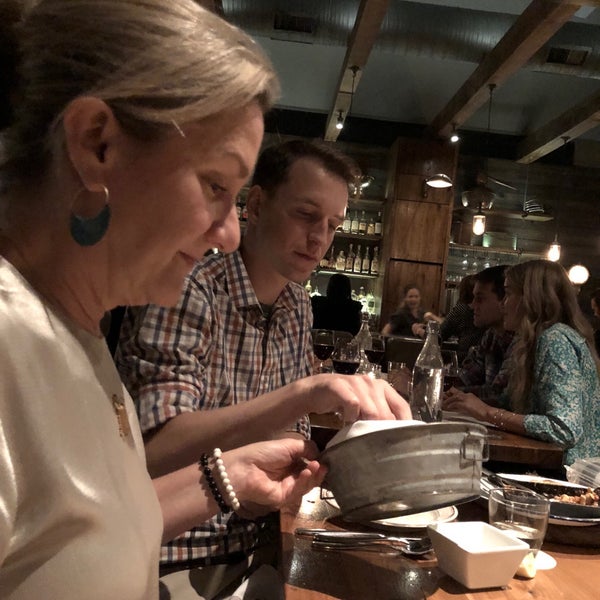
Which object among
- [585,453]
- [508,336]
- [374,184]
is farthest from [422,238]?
[585,453]

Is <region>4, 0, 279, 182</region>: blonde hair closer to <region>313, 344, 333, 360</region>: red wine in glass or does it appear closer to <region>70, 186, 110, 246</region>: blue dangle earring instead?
<region>70, 186, 110, 246</region>: blue dangle earring

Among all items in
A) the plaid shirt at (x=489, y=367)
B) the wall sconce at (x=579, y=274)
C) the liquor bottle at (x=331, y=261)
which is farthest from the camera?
the wall sconce at (x=579, y=274)

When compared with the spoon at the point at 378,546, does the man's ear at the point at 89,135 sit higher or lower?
higher

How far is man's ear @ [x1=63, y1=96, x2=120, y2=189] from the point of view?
617 millimetres

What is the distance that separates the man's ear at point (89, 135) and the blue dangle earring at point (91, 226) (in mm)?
22

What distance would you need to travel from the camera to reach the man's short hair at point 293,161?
68.6 inches

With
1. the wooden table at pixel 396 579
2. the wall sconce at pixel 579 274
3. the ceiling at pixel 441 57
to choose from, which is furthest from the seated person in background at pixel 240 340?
the wall sconce at pixel 579 274

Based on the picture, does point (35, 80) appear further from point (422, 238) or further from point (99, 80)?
point (422, 238)

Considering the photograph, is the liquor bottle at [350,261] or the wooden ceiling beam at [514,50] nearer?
the wooden ceiling beam at [514,50]

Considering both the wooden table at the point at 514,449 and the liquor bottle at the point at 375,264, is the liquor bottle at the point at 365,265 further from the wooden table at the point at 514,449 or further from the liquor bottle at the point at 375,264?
the wooden table at the point at 514,449

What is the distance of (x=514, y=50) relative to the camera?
4488 mm

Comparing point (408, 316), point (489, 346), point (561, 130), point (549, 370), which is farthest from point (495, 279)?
point (561, 130)

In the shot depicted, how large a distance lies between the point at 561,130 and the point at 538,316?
14.3 feet

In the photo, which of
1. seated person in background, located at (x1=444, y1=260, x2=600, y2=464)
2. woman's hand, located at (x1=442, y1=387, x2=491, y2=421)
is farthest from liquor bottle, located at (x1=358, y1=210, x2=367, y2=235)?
woman's hand, located at (x1=442, y1=387, x2=491, y2=421)
